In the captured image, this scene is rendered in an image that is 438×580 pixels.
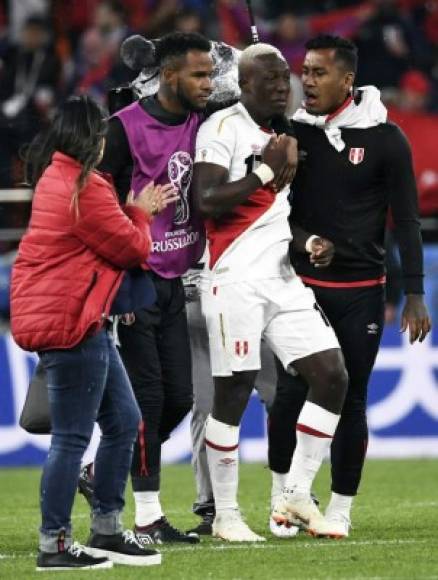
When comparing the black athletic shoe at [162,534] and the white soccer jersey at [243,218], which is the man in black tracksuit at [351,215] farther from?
the black athletic shoe at [162,534]

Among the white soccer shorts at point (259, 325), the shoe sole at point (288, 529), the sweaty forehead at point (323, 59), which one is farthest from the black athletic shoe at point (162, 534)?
the sweaty forehead at point (323, 59)

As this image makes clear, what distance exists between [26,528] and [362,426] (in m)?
1.88

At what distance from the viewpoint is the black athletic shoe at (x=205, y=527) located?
27.9 feet

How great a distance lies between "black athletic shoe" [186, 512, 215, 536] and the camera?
849 centimetres

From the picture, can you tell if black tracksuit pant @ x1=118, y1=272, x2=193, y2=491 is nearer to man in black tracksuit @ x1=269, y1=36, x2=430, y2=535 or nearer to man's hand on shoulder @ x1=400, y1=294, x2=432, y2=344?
man in black tracksuit @ x1=269, y1=36, x2=430, y2=535

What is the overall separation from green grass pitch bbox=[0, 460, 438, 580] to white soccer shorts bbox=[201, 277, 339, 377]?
0.86m

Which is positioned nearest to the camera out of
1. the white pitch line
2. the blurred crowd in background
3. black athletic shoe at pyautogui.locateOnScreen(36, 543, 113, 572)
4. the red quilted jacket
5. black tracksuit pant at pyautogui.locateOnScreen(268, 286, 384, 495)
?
the red quilted jacket

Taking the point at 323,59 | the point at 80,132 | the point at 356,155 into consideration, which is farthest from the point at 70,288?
the point at 323,59

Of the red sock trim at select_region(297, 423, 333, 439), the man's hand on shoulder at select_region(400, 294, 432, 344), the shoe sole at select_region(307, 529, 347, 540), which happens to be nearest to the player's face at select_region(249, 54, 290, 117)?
the man's hand on shoulder at select_region(400, 294, 432, 344)

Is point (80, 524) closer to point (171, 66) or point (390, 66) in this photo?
point (171, 66)

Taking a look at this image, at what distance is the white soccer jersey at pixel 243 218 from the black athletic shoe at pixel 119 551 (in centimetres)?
142

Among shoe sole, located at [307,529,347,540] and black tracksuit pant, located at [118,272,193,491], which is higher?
black tracksuit pant, located at [118,272,193,491]

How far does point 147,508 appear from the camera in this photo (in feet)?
26.5

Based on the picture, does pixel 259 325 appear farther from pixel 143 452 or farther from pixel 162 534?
pixel 162 534
